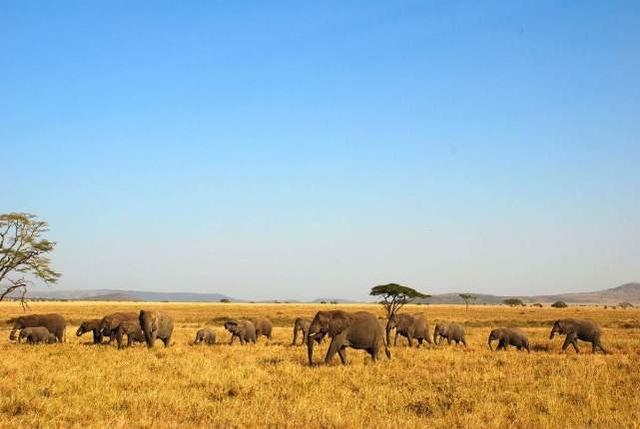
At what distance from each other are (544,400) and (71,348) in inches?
784

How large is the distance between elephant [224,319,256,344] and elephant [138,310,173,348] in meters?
3.71

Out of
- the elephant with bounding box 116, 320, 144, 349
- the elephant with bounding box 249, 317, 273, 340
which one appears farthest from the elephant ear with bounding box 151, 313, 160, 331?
the elephant with bounding box 249, 317, 273, 340

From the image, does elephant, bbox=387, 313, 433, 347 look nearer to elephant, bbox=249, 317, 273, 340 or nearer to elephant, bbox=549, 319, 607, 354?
elephant, bbox=549, 319, 607, 354

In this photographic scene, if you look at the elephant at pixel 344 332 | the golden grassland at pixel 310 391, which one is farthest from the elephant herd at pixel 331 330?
the golden grassland at pixel 310 391

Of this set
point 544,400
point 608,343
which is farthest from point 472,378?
point 608,343

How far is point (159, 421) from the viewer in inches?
436

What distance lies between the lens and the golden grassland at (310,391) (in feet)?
37.9

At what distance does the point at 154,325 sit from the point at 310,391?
48.5 ft

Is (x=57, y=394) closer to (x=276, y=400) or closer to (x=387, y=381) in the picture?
(x=276, y=400)

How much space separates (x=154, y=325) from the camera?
1074 inches

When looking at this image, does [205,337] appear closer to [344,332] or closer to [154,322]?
[154,322]

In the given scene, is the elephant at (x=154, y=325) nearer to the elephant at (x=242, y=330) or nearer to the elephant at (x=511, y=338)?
the elephant at (x=242, y=330)

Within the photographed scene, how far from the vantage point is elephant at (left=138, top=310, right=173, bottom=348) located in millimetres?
26742

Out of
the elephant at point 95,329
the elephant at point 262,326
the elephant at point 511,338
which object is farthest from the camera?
the elephant at point 262,326
